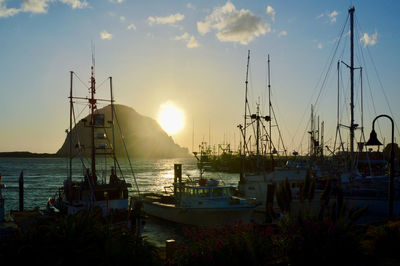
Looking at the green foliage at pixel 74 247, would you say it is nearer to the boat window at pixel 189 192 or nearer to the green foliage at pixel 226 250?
the green foliage at pixel 226 250

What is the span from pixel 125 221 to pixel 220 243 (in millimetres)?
13683

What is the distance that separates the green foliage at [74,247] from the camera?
867 centimetres

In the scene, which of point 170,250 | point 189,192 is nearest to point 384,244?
point 170,250

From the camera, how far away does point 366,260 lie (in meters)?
11.4

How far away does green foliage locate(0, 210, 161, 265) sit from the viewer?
28.5 ft

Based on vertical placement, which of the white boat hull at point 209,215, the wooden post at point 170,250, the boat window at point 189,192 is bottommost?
the white boat hull at point 209,215

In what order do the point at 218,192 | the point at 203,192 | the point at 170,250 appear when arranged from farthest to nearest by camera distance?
the point at 203,192 → the point at 218,192 → the point at 170,250

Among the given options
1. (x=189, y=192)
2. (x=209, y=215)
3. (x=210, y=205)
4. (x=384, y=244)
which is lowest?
(x=209, y=215)

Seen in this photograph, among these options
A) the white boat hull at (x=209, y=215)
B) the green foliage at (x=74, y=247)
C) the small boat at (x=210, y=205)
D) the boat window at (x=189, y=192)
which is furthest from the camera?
the boat window at (x=189, y=192)

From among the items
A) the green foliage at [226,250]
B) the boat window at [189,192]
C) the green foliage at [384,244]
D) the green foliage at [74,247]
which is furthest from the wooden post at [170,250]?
the boat window at [189,192]

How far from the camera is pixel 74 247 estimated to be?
8805mm

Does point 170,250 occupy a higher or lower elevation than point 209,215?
A: higher

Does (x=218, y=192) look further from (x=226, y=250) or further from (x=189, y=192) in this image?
(x=226, y=250)

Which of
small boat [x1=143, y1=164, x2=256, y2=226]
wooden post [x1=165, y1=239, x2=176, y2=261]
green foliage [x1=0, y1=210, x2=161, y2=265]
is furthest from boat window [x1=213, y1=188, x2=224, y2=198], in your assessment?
green foliage [x1=0, y1=210, x2=161, y2=265]
